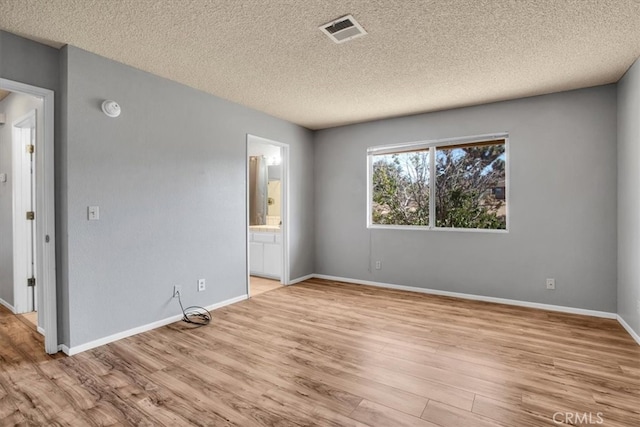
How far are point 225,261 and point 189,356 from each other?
1441 millimetres

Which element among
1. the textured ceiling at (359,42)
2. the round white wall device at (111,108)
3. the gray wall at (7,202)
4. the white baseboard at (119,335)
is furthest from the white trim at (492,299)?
the gray wall at (7,202)

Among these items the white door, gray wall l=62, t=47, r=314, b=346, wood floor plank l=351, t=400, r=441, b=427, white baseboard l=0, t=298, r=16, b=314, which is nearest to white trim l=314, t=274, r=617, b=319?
gray wall l=62, t=47, r=314, b=346

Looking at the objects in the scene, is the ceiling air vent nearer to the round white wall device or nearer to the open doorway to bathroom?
the round white wall device

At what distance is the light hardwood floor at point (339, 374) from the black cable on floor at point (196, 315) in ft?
0.48

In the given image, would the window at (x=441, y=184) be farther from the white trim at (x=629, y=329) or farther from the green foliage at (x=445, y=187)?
the white trim at (x=629, y=329)

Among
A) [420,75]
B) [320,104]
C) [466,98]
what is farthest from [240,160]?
[466,98]

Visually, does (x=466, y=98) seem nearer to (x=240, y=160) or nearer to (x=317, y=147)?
(x=317, y=147)

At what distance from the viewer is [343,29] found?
228cm

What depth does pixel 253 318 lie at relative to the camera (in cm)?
343

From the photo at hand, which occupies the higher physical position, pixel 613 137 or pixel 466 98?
pixel 466 98

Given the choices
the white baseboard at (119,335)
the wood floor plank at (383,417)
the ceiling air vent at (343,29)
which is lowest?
the wood floor plank at (383,417)

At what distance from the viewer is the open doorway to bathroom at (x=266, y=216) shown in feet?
15.9

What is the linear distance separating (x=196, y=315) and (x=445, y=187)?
3.46 meters

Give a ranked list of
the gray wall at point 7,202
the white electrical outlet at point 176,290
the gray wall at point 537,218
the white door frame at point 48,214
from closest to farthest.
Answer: the white door frame at point 48,214 → the white electrical outlet at point 176,290 → the gray wall at point 537,218 → the gray wall at point 7,202
